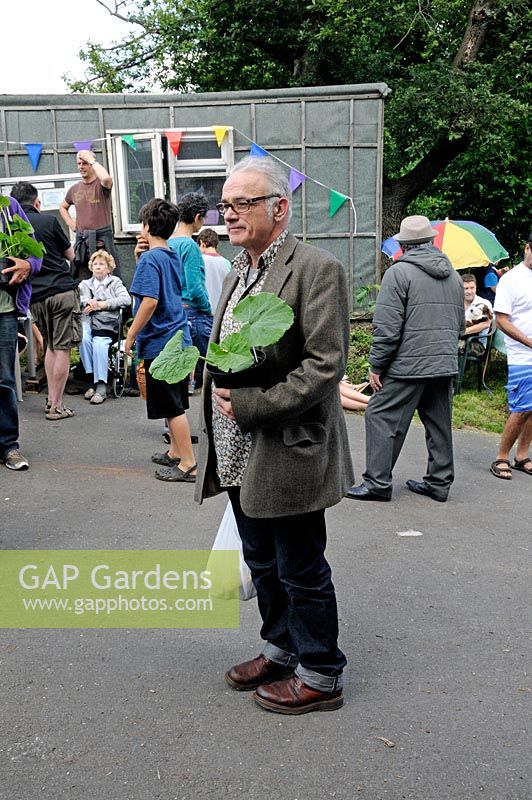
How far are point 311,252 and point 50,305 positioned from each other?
5.64 m

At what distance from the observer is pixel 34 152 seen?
1187 cm

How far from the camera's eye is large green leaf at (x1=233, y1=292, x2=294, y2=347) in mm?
2627

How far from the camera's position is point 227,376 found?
279cm

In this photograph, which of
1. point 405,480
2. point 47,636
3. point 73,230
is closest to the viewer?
point 47,636

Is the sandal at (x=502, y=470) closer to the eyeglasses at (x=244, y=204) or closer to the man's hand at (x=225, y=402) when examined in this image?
the man's hand at (x=225, y=402)

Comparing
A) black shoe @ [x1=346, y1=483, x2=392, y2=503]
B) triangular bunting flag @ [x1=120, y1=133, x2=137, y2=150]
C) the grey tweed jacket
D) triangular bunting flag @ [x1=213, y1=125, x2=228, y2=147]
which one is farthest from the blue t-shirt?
→ triangular bunting flag @ [x1=120, y1=133, x2=137, y2=150]

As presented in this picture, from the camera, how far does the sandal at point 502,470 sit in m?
6.93

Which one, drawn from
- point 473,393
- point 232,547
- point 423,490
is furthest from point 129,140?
point 232,547

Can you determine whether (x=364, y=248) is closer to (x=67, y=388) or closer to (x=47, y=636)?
(x=67, y=388)

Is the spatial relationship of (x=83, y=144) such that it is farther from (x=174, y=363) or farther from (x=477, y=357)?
(x=174, y=363)

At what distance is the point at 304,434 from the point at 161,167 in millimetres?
9775

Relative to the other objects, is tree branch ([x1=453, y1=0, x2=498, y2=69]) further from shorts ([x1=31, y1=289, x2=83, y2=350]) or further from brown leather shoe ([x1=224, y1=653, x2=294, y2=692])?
brown leather shoe ([x1=224, y1=653, x2=294, y2=692])

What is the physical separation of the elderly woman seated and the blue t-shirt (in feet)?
9.89

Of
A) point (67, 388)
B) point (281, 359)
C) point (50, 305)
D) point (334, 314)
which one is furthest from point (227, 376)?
point (67, 388)
